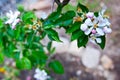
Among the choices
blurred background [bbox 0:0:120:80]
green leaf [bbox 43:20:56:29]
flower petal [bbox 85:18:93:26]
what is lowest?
flower petal [bbox 85:18:93:26]

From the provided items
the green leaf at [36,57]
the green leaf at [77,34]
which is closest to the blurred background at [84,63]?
the green leaf at [36,57]

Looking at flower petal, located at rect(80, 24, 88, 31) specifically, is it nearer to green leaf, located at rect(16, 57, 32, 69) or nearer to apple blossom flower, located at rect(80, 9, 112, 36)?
apple blossom flower, located at rect(80, 9, 112, 36)

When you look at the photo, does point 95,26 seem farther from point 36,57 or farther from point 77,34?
point 36,57

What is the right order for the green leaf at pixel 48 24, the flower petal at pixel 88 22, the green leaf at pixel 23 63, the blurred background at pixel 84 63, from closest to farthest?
the flower petal at pixel 88 22 < the green leaf at pixel 48 24 < the green leaf at pixel 23 63 < the blurred background at pixel 84 63

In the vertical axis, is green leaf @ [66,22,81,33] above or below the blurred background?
below

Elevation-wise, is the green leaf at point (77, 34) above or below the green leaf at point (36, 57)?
below

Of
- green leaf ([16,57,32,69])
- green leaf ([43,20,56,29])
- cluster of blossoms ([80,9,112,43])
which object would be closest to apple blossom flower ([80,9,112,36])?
cluster of blossoms ([80,9,112,43])

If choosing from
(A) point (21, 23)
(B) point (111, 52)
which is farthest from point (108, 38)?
(A) point (21, 23)

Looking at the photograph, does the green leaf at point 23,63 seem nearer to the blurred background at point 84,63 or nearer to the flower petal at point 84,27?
the flower petal at point 84,27

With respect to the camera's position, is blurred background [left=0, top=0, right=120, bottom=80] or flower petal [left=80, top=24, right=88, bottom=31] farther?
blurred background [left=0, top=0, right=120, bottom=80]

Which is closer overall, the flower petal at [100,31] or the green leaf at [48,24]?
the flower petal at [100,31]

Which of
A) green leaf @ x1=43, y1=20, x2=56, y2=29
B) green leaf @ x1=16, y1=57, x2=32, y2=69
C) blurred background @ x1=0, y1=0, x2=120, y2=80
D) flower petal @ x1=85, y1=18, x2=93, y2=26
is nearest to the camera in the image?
flower petal @ x1=85, y1=18, x2=93, y2=26

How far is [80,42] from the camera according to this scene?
49.0 inches

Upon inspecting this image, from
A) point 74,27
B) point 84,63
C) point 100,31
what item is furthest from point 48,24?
point 84,63
